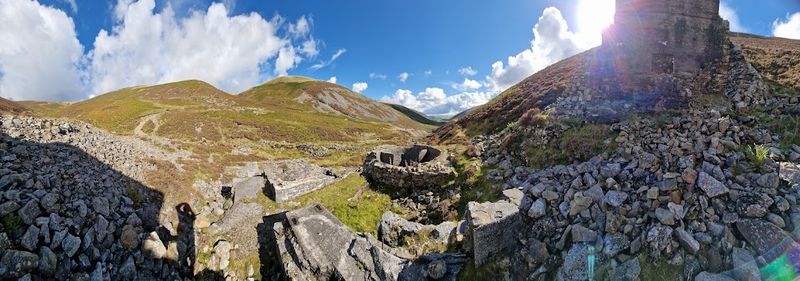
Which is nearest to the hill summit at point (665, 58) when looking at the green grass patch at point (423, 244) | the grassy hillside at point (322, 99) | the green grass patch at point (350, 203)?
the green grass patch at point (423, 244)

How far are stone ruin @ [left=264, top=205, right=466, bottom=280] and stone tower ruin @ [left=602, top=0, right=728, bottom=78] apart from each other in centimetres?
1507

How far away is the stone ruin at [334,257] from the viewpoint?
9.80m

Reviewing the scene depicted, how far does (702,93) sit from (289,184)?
21.8 metres

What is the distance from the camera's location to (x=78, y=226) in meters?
10.1

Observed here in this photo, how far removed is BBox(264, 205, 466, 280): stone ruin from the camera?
32.2ft

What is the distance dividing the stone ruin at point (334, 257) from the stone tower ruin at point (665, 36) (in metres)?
15.1

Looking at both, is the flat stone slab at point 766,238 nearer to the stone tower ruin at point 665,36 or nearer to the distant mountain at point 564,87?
the stone tower ruin at point 665,36

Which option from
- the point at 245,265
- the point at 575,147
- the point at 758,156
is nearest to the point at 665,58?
the point at 575,147

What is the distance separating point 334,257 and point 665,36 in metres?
19.1

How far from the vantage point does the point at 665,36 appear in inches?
681

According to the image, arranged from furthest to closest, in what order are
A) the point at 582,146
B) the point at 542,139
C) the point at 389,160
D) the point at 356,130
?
the point at 356,130
the point at 389,160
the point at 542,139
the point at 582,146

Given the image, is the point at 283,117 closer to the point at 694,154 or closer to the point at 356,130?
the point at 356,130

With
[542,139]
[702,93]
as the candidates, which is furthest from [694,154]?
[702,93]

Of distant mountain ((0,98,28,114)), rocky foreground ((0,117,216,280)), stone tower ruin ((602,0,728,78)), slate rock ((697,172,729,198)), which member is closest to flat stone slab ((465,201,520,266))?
slate rock ((697,172,729,198))
